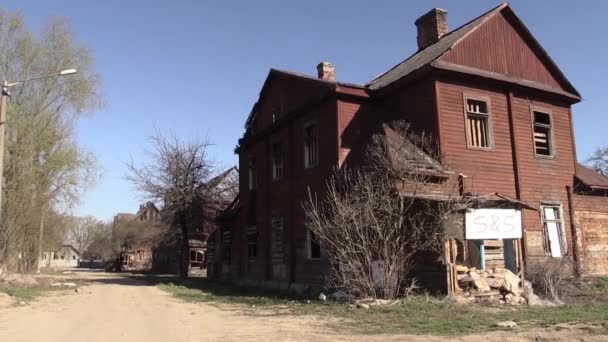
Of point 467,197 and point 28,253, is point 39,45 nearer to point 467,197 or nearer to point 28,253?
point 28,253

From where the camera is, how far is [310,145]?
20.5 meters

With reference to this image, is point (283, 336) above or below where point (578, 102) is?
below

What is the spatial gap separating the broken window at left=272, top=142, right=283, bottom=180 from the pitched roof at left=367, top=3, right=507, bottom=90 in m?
5.06

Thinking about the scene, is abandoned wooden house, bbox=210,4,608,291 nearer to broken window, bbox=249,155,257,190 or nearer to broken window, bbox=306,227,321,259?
broken window, bbox=306,227,321,259

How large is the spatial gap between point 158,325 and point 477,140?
1161 centimetres

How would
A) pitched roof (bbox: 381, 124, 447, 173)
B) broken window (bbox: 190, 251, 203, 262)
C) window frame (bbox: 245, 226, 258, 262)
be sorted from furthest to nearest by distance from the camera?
broken window (bbox: 190, 251, 203, 262)
window frame (bbox: 245, 226, 258, 262)
pitched roof (bbox: 381, 124, 447, 173)

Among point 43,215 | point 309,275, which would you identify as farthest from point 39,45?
point 309,275

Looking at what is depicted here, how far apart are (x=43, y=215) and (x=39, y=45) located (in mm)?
10966

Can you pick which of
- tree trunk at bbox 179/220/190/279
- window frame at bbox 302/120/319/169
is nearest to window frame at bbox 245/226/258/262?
window frame at bbox 302/120/319/169

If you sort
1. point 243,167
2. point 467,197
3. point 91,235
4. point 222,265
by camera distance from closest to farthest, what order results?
point 467,197 → point 243,167 → point 222,265 → point 91,235

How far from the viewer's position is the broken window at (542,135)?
19.2 meters

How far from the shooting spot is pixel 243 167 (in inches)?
1077

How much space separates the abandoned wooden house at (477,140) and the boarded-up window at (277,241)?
0.14 feet

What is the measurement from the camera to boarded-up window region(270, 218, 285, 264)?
22.2m
